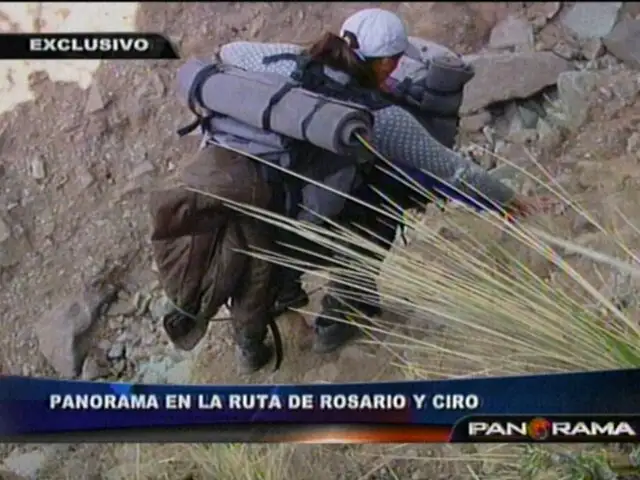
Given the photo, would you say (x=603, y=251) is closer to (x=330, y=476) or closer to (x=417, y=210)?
(x=417, y=210)

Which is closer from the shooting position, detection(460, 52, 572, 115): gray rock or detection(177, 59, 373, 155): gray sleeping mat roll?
detection(177, 59, 373, 155): gray sleeping mat roll

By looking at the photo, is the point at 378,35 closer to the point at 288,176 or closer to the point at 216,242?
the point at 288,176

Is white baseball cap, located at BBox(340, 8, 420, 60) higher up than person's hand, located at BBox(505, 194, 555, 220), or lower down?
higher up

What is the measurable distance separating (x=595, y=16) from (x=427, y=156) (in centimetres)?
32

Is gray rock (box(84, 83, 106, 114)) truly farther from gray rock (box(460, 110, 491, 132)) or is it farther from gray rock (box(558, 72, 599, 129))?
gray rock (box(558, 72, 599, 129))

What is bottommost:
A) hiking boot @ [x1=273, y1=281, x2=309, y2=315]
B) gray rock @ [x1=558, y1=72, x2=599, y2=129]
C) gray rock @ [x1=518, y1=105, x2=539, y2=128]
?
hiking boot @ [x1=273, y1=281, x2=309, y2=315]

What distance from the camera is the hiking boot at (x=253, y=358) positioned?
8.77ft

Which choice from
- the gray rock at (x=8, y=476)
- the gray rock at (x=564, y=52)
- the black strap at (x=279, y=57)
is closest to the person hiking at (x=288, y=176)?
the black strap at (x=279, y=57)

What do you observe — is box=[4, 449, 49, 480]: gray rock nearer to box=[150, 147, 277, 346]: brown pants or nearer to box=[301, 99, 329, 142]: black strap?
box=[150, 147, 277, 346]: brown pants

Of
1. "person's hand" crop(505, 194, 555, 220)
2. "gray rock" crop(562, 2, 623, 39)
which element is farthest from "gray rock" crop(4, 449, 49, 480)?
"gray rock" crop(562, 2, 623, 39)

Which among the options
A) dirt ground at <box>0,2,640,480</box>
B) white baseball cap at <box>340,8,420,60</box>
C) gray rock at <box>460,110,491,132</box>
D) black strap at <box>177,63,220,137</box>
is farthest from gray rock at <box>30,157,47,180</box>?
gray rock at <box>460,110,491,132</box>

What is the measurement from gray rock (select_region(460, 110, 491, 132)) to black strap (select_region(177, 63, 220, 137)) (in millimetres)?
359

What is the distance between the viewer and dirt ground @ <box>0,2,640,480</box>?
2.67 meters

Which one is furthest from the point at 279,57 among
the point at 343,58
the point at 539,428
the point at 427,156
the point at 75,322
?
the point at 539,428
